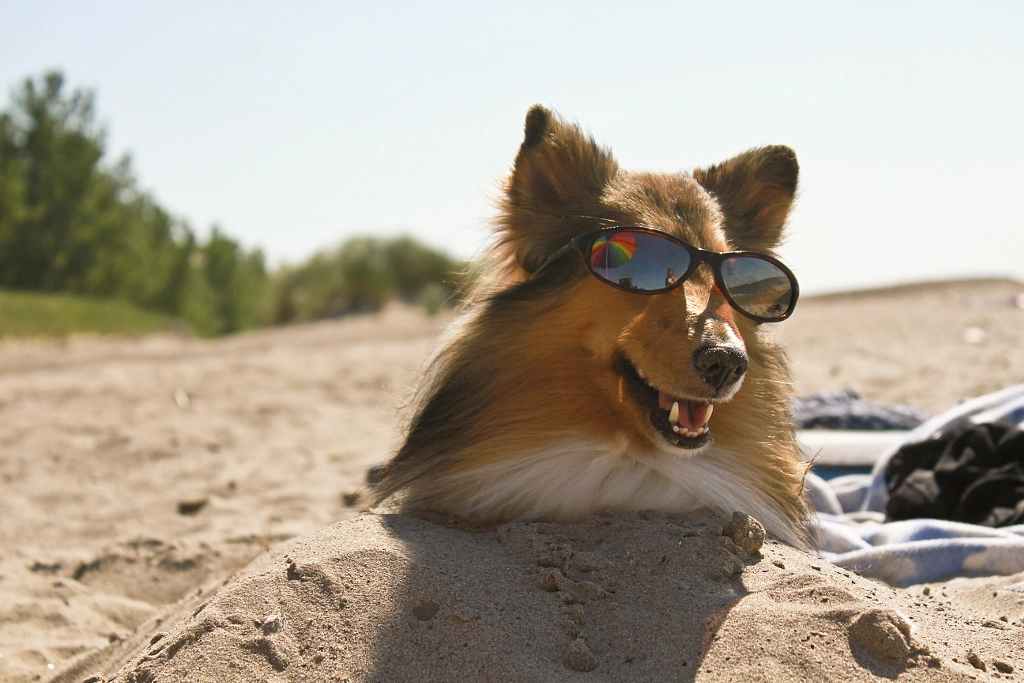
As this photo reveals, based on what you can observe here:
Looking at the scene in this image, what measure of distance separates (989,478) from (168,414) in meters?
6.40

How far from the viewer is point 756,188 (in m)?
3.43

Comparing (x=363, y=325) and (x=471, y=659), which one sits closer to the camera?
(x=471, y=659)

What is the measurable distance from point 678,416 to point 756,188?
1.32 meters

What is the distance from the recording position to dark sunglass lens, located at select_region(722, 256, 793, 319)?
283 cm

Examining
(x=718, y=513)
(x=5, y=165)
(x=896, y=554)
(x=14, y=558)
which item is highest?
(x=5, y=165)

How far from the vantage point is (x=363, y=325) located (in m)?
20.3

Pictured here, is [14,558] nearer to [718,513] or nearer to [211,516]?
[211,516]

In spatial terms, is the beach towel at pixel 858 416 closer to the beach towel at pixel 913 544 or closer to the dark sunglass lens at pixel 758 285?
the beach towel at pixel 913 544

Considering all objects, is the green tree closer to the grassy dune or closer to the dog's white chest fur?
the grassy dune

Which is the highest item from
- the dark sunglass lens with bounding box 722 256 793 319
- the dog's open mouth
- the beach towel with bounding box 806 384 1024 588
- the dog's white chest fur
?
the dark sunglass lens with bounding box 722 256 793 319

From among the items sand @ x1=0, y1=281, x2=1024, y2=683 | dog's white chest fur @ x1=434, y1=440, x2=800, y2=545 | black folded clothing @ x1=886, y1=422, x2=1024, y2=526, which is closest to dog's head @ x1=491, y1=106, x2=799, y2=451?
dog's white chest fur @ x1=434, y1=440, x2=800, y2=545

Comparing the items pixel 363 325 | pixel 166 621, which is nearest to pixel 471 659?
pixel 166 621

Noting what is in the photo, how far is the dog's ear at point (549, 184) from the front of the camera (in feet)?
10.0

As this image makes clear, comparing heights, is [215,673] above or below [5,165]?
below
